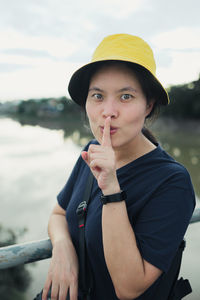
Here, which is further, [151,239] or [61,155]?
[61,155]

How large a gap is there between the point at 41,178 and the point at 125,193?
18639mm

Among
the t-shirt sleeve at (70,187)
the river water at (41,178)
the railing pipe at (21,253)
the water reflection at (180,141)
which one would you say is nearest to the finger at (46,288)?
the railing pipe at (21,253)

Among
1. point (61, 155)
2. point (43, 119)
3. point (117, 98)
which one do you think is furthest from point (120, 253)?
point (43, 119)

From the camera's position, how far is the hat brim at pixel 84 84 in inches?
37.2

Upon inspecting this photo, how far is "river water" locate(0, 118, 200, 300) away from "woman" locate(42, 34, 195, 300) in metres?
2.00

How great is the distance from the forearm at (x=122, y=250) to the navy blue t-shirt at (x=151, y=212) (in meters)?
0.04

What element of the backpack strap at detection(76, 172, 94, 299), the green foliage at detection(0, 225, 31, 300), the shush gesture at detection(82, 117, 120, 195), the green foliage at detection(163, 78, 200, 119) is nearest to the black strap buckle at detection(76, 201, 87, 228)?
the backpack strap at detection(76, 172, 94, 299)

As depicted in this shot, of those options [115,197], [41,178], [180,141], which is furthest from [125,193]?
[180,141]

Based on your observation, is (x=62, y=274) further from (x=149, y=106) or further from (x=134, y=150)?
(x=149, y=106)

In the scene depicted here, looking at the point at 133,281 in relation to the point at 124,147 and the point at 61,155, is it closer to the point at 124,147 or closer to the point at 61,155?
the point at 124,147

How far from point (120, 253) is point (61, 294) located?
1.14 ft

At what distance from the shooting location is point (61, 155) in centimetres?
2520

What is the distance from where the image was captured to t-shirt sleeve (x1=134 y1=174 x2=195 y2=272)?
0.77 metres

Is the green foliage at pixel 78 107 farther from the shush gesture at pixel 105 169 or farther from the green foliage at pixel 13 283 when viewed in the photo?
the green foliage at pixel 13 283
